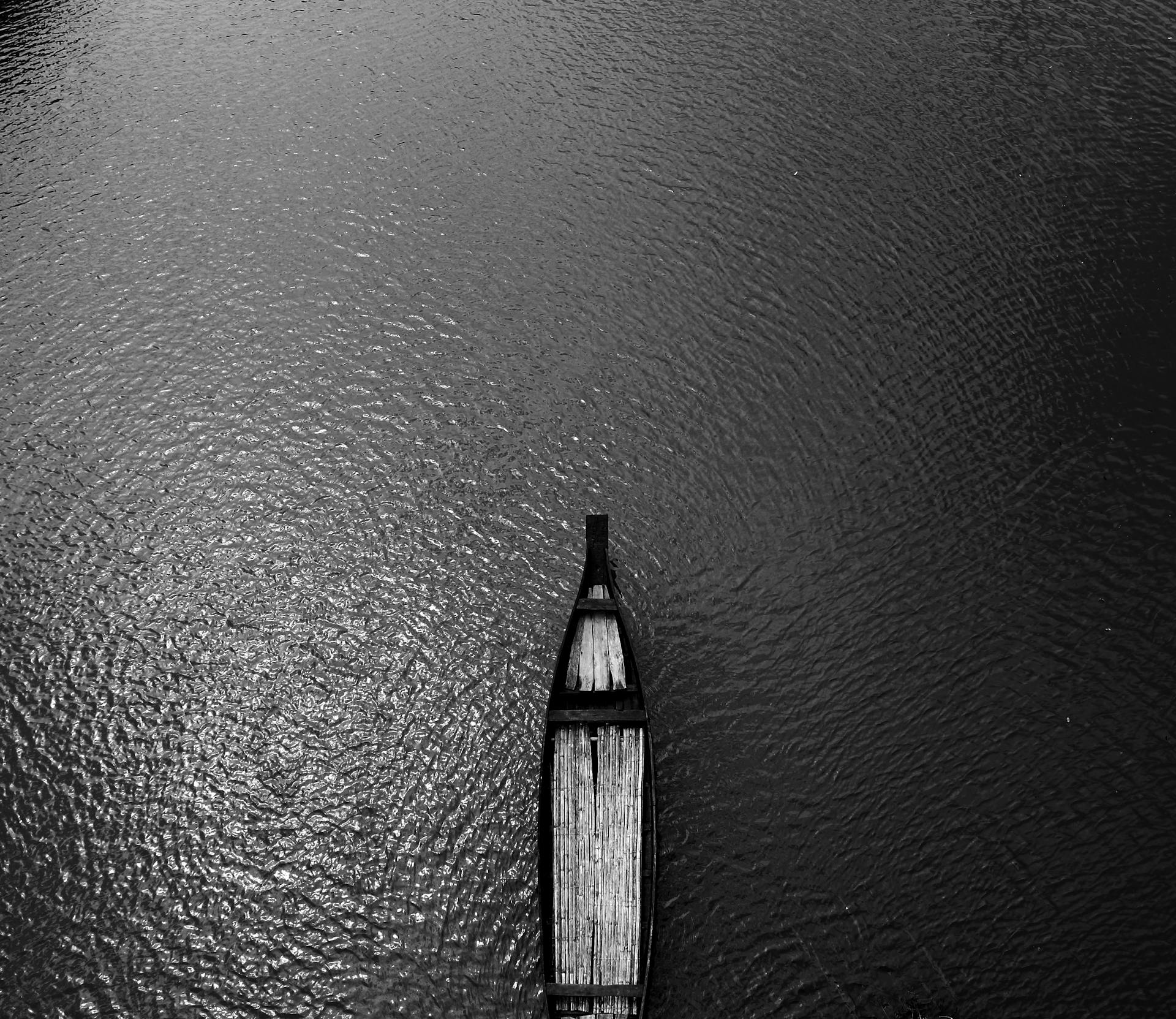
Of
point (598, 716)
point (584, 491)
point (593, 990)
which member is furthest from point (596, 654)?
point (584, 491)

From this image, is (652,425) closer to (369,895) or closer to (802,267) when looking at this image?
(802,267)

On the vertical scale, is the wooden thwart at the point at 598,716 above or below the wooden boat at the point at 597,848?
above

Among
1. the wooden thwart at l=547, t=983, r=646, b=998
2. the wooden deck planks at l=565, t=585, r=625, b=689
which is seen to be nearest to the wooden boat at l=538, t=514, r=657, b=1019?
the wooden thwart at l=547, t=983, r=646, b=998

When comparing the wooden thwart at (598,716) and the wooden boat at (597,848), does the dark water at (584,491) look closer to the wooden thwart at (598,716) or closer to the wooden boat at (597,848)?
the wooden boat at (597,848)

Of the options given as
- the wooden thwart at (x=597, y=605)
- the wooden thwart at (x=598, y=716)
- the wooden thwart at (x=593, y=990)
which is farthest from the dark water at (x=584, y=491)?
the wooden thwart at (x=598, y=716)

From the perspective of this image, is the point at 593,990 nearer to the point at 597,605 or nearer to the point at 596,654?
the point at 596,654

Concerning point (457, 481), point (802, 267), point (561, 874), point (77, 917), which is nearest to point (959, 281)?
point (802, 267)

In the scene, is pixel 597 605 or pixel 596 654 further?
pixel 597 605
